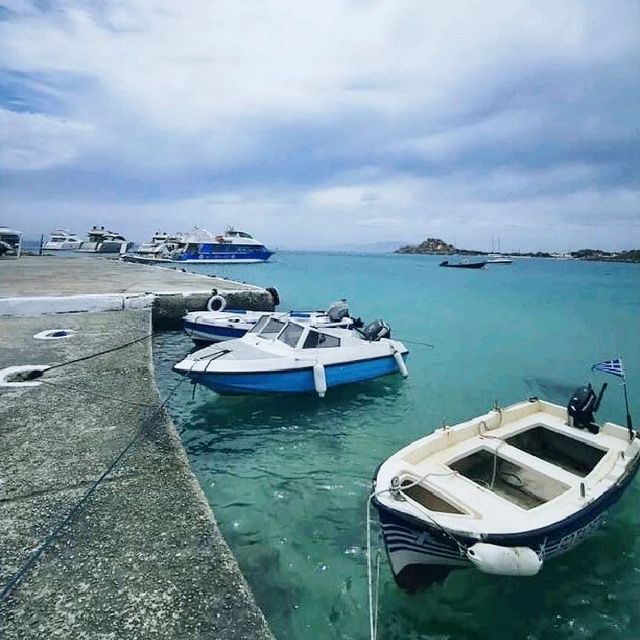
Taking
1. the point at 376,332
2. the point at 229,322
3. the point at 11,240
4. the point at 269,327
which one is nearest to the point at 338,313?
the point at 376,332

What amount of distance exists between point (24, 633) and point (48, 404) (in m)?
3.71

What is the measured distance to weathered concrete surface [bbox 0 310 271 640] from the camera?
2523 mm

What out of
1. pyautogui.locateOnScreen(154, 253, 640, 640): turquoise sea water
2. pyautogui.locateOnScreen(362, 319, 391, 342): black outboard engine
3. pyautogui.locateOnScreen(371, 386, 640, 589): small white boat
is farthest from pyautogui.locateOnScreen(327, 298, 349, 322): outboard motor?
pyautogui.locateOnScreen(371, 386, 640, 589): small white boat

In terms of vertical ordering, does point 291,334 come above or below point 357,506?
above

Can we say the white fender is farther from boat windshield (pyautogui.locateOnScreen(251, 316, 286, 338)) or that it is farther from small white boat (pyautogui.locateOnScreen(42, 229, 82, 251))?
small white boat (pyautogui.locateOnScreen(42, 229, 82, 251))

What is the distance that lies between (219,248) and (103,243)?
19464mm

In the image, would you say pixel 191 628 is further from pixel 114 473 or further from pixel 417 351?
pixel 417 351

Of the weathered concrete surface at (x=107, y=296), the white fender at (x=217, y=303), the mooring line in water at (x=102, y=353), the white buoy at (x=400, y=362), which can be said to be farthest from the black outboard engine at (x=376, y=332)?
the weathered concrete surface at (x=107, y=296)

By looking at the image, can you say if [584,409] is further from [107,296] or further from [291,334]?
[107,296]

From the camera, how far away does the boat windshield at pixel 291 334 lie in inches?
410

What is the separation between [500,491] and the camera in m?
5.70

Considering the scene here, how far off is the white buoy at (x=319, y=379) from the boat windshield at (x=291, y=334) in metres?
0.86

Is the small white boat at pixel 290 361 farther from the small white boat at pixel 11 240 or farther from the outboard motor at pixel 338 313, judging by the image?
the small white boat at pixel 11 240

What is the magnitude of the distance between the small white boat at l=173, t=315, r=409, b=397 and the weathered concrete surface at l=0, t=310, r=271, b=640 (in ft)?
Result: 10.9
